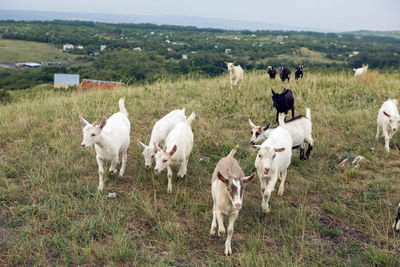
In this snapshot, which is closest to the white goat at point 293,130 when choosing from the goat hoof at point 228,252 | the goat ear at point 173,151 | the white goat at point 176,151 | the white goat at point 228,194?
the white goat at point 176,151

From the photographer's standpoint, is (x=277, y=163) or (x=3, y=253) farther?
(x=277, y=163)

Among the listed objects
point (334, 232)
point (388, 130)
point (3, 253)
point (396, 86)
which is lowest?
point (3, 253)

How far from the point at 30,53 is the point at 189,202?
59.3 metres

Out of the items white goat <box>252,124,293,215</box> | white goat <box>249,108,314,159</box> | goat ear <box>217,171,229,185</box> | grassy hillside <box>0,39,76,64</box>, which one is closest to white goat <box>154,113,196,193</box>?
white goat <box>249,108,314,159</box>

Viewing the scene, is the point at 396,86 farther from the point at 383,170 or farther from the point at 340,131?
the point at 383,170

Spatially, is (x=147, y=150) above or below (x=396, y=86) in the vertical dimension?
below

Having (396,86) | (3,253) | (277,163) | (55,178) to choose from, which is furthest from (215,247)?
(396,86)

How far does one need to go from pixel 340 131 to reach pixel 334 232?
4694 millimetres

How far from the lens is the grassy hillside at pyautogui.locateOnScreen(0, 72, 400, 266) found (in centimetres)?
439

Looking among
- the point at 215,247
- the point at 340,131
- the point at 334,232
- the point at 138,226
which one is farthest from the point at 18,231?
the point at 340,131

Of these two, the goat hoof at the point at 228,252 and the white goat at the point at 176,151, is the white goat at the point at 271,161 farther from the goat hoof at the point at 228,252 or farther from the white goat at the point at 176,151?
the white goat at the point at 176,151

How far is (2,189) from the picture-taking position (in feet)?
19.2

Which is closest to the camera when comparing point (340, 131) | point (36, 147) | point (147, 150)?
point (147, 150)

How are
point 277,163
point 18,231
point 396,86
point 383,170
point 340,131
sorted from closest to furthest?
point 18,231 < point 277,163 < point 383,170 < point 340,131 < point 396,86
